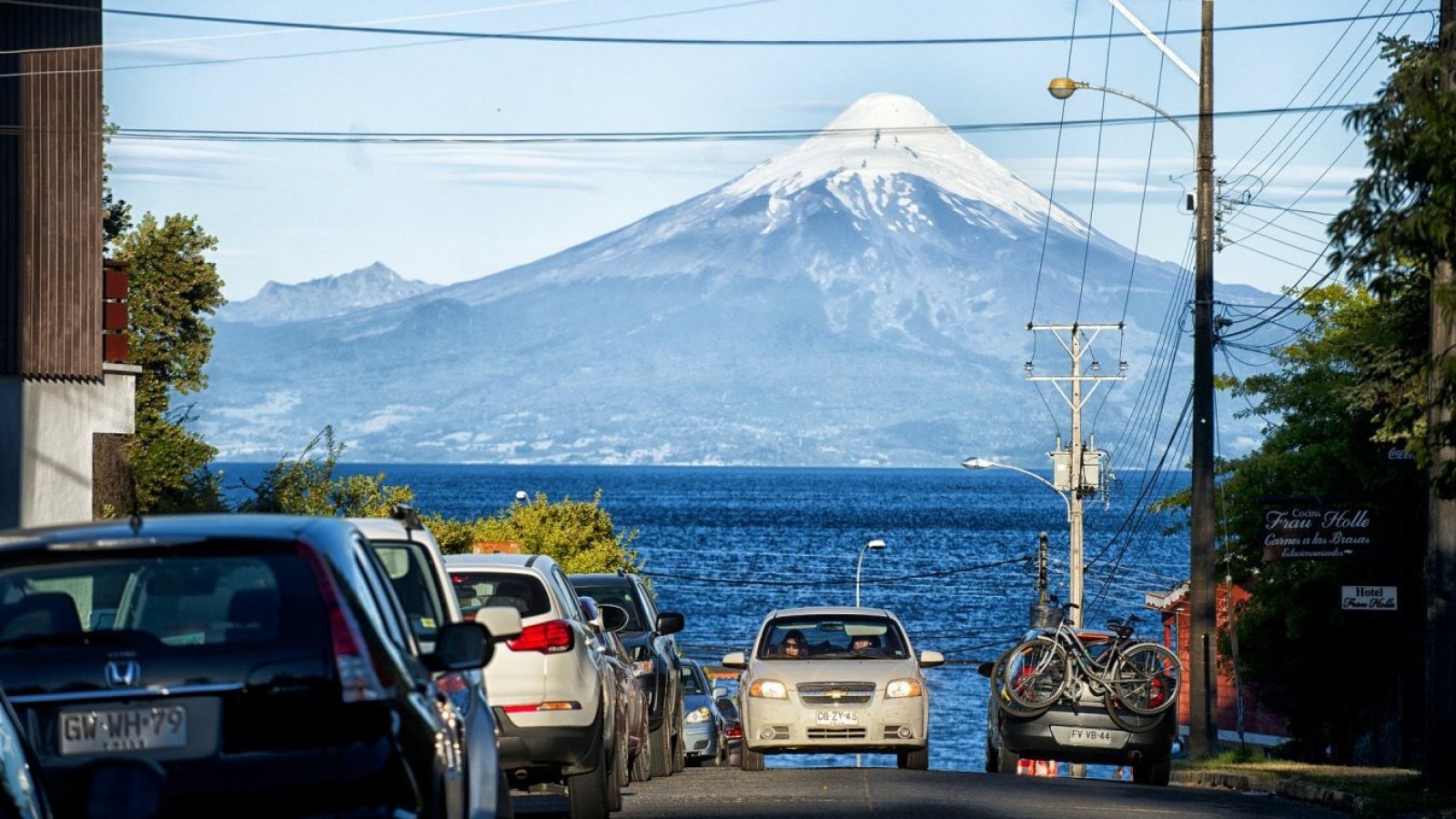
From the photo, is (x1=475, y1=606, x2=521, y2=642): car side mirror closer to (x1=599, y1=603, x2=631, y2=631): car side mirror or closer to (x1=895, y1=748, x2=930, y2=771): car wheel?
(x1=599, y1=603, x2=631, y2=631): car side mirror

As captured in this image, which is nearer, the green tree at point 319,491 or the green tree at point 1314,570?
the green tree at point 1314,570

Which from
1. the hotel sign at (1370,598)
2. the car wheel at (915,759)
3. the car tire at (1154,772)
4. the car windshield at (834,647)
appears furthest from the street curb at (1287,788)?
the car windshield at (834,647)

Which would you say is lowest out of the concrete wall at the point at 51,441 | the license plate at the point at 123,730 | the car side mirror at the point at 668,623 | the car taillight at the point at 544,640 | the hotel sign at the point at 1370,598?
the car side mirror at the point at 668,623

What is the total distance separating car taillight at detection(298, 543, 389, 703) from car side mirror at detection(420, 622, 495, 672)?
3.80ft

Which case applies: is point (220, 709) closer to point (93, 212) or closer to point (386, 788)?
point (386, 788)

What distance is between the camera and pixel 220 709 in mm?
6402

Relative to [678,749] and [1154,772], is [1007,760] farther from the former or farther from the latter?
[678,749]

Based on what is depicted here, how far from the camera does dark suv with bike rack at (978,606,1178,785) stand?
70.2 feet

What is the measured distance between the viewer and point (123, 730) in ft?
21.1

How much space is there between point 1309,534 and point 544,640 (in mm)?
13580

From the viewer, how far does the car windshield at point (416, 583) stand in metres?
10.1

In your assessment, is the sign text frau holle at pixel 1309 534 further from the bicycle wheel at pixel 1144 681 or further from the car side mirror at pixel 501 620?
the car side mirror at pixel 501 620

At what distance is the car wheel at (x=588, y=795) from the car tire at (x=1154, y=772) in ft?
32.0

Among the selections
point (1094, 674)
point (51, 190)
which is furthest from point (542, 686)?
point (51, 190)
